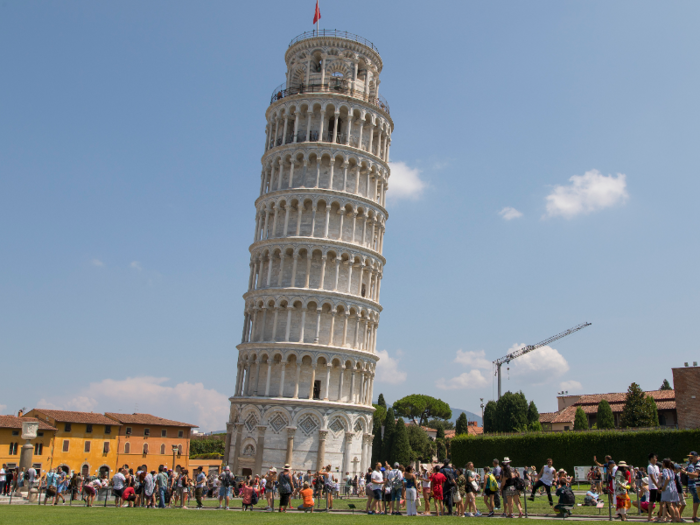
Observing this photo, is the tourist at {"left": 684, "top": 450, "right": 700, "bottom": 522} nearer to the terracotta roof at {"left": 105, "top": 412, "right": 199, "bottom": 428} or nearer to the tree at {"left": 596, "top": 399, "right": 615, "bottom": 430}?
the tree at {"left": 596, "top": 399, "right": 615, "bottom": 430}

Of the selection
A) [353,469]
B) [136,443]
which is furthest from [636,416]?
[136,443]

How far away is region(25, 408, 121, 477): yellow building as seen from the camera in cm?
6938

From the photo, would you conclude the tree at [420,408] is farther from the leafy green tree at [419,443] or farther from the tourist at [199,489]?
the tourist at [199,489]

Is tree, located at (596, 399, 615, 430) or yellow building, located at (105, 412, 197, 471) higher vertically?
tree, located at (596, 399, 615, 430)

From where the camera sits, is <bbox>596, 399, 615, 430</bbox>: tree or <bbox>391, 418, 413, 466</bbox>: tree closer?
<bbox>596, 399, 615, 430</bbox>: tree

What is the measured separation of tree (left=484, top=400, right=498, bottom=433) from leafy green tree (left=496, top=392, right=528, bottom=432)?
1418 mm

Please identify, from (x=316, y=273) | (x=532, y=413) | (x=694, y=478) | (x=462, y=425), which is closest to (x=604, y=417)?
(x=532, y=413)

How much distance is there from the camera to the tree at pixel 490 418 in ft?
278

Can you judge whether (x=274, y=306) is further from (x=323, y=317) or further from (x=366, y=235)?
(x=366, y=235)

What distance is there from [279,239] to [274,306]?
5082 mm

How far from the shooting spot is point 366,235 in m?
50.1

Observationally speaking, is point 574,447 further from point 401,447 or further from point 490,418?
point 490,418

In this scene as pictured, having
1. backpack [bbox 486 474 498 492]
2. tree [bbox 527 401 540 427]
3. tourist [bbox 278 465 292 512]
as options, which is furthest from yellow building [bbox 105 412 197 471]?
backpack [bbox 486 474 498 492]

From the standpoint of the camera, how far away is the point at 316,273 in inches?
1880
